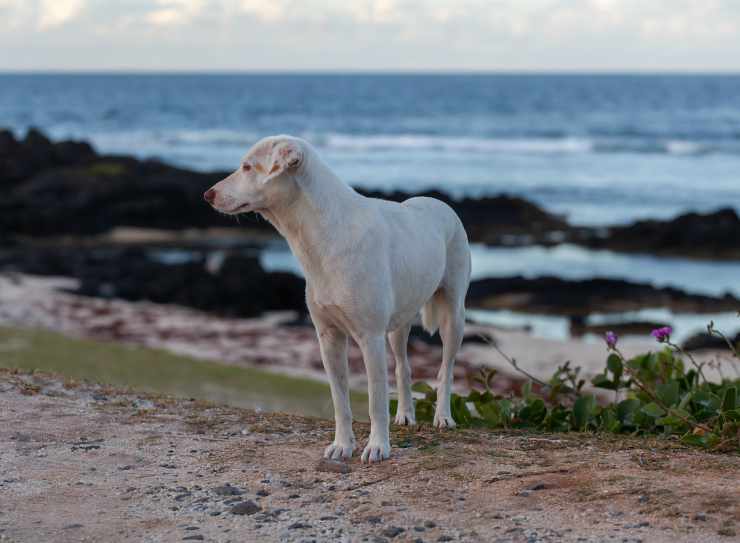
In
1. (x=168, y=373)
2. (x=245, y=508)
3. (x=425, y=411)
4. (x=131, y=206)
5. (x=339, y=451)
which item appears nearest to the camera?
(x=245, y=508)

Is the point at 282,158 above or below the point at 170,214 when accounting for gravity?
above

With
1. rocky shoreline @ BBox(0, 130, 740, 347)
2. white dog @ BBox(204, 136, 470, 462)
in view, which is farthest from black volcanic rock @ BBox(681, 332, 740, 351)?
white dog @ BBox(204, 136, 470, 462)

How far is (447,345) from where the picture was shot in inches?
292

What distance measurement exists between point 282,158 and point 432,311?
6.50 feet

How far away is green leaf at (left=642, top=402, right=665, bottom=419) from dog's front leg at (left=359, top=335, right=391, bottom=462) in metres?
1.93

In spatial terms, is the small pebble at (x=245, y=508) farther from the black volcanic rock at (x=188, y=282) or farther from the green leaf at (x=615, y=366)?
the black volcanic rock at (x=188, y=282)

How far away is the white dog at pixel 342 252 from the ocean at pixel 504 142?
15.0m

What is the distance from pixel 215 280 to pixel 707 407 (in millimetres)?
17252

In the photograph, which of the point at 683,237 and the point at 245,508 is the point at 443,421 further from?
the point at 683,237

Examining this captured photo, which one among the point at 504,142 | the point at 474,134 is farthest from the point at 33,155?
the point at 474,134

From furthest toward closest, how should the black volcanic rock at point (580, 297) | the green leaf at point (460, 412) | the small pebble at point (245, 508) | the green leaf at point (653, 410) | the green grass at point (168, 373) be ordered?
the black volcanic rock at point (580, 297) < the green grass at point (168, 373) < the green leaf at point (460, 412) < the green leaf at point (653, 410) < the small pebble at point (245, 508)

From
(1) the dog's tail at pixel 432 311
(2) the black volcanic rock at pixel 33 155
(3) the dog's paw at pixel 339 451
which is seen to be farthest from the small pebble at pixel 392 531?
(2) the black volcanic rock at pixel 33 155

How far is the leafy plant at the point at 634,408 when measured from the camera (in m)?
7.06

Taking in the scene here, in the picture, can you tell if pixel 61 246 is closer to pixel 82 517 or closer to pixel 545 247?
pixel 545 247
